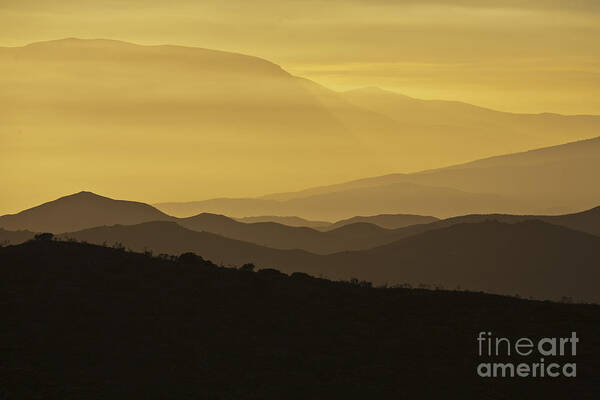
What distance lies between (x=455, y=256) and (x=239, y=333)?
124495 mm

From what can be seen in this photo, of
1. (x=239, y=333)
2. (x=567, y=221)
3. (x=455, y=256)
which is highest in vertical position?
(x=567, y=221)

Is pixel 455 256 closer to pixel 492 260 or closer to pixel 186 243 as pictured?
pixel 492 260

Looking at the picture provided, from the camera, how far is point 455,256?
154125mm

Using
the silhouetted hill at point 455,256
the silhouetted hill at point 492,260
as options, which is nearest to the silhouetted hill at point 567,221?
the silhouetted hill at point 492,260

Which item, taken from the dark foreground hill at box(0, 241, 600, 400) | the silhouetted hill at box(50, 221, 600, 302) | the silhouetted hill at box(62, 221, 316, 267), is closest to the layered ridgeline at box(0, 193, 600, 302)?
the silhouetted hill at box(50, 221, 600, 302)

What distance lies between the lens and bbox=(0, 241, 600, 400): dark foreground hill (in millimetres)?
28406

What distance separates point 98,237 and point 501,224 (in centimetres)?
6104

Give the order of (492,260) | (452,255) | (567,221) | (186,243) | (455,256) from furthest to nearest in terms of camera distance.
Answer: (567,221), (186,243), (452,255), (455,256), (492,260)

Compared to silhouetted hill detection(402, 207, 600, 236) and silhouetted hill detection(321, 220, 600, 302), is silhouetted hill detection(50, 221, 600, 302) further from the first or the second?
silhouetted hill detection(402, 207, 600, 236)

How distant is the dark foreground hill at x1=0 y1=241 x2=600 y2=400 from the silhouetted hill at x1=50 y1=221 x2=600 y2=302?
99.6 m

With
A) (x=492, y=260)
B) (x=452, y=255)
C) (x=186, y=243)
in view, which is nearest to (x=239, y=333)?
(x=492, y=260)

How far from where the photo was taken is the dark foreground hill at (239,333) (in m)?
28.4

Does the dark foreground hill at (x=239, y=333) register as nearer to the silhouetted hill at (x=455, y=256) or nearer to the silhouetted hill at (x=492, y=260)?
the silhouetted hill at (x=455, y=256)

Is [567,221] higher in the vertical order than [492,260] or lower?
higher
